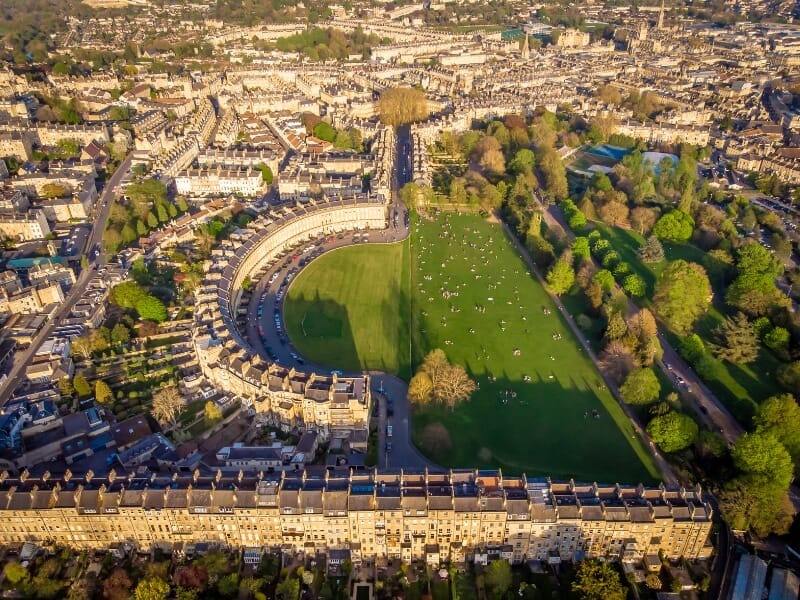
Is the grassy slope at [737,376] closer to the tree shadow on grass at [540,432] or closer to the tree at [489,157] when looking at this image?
the tree shadow on grass at [540,432]

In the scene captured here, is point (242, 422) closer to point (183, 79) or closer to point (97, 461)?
point (97, 461)

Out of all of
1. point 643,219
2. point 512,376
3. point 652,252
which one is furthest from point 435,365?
point 643,219

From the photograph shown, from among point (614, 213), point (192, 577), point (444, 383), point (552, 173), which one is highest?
point (552, 173)

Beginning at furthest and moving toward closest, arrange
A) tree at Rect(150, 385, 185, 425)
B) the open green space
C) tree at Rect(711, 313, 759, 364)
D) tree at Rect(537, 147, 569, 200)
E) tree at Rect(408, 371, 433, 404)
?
tree at Rect(537, 147, 569, 200), the open green space, tree at Rect(711, 313, 759, 364), tree at Rect(408, 371, 433, 404), tree at Rect(150, 385, 185, 425)

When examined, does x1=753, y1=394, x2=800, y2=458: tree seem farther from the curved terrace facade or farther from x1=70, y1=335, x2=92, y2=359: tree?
x1=70, y1=335, x2=92, y2=359: tree

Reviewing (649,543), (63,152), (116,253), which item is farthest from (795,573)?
(63,152)

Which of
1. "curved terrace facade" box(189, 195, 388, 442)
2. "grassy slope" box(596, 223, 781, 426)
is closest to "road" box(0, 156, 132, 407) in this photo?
"curved terrace facade" box(189, 195, 388, 442)

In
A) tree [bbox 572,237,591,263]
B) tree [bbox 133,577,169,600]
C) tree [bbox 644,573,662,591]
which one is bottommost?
tree [bbox 644,573,662,591]

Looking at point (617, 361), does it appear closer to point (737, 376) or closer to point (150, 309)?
point (737, 376)
